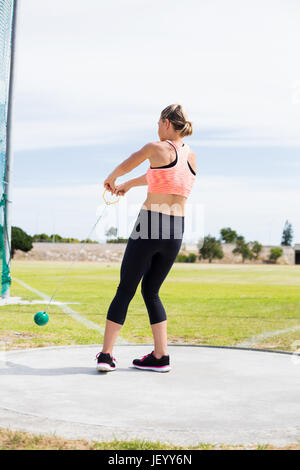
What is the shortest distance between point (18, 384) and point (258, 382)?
1.83m

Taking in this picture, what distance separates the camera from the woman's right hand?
4.90 meters

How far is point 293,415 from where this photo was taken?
11.8 feet

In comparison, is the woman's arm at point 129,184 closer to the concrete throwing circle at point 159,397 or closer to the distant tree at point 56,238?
the concrete throwing circle at point 159,397

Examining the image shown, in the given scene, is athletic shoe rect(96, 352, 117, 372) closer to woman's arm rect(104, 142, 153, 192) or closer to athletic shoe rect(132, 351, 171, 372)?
athletic shoe rect(132, 351, 171, 372)

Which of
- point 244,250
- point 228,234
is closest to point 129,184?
point 244,250

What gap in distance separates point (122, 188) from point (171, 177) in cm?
54

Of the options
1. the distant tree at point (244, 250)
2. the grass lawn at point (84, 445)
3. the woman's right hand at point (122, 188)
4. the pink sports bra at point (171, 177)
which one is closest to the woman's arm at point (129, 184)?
the woman's right hand at point (122, 188)

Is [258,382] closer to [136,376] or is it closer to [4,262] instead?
[136,376]

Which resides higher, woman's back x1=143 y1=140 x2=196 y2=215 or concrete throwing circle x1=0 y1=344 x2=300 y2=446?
woman's back x1=143 y1=140 x2=196 y2=215

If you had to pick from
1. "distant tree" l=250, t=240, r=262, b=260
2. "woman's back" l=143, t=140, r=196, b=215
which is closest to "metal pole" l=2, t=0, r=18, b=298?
"woman's back" l=143, t=140, r=196, b=215

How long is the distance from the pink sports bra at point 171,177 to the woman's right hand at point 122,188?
13.7 inches
